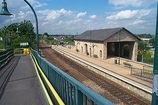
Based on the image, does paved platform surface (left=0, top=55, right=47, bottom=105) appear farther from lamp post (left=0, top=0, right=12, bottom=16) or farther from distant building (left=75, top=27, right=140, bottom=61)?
distant building (left=75, top=27, right=140, bottom=61)

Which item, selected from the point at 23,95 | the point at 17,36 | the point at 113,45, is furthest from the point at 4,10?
the point at 17,36

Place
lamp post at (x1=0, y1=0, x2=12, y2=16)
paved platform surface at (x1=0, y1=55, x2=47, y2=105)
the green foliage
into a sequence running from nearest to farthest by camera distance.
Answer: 1. paved platform surface at (x1=0, y1=55, x2=47, y2=105)
2. lamp post at (x1=0, y1=0, x2=12, y2=16)
3. the green foliage

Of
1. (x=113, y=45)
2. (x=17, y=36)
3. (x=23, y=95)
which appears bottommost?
(x=23, y=95)

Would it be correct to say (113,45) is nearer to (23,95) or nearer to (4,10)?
(4,10)

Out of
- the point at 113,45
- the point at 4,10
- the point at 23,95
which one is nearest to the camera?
the point at 23,95

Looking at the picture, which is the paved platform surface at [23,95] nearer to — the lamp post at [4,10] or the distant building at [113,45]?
the lamp post at [4,10]

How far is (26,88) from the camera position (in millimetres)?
9289

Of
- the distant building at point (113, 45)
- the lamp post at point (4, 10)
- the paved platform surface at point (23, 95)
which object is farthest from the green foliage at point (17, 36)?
the paved platform surface at point (23, 95)

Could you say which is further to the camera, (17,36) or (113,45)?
(17,36)

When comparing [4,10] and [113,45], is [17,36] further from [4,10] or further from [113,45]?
[4,10]

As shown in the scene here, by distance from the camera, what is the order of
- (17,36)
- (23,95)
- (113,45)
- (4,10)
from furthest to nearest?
(17,36) → (113,45) → (4,10) → (23,95)

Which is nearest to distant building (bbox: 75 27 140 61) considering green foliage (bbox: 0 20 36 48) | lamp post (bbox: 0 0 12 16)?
green foliage (bbox: 0 20 36 48)

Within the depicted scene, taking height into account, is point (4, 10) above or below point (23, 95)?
above

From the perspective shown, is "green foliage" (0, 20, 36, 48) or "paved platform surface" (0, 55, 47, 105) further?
"green foliage" (0, 20, 36, 48)
